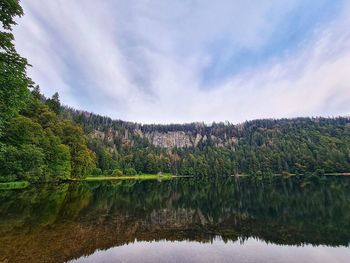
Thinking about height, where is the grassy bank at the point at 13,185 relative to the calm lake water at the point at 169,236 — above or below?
above

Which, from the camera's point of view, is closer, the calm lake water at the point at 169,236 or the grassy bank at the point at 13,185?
the calm lake water at the point at 169,236

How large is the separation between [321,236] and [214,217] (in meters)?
11.4

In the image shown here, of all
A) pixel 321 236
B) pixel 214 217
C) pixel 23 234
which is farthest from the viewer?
pixel 214 217

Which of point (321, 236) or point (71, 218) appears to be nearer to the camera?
point (321, 236)

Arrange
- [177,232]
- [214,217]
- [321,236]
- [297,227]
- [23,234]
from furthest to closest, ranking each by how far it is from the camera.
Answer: [214,217] → [297,227] → [177,232] → [321,236] → [23,234]

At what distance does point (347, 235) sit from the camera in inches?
880

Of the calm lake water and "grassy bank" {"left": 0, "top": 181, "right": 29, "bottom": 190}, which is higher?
"grassy bank" {"left": 0, "top": 181, "right": 29, "bottom": 190}

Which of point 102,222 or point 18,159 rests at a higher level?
point 18,159

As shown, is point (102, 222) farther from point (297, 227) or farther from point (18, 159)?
point (18, 159)

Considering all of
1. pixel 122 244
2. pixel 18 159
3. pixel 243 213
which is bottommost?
pixel 122 244

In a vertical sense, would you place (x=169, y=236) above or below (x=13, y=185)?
below

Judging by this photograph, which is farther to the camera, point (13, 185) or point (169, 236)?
point (13, 185)

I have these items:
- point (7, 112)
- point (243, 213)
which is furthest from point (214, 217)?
point (7, 112)

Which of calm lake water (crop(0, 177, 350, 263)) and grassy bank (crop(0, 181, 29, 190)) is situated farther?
grassy bank (crop(0, 181, 29, 190))
